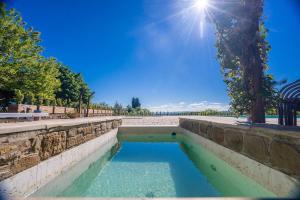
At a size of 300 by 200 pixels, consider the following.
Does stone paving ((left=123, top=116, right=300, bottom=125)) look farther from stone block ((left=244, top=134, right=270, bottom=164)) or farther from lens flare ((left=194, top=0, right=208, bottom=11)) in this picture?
lens flare ((left=194, top=0, right=208, bottom=11))

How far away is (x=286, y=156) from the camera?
2.33m

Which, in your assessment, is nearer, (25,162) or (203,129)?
(25,162)

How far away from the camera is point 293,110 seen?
3.65 meters

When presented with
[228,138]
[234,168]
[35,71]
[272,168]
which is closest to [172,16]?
[228,138]

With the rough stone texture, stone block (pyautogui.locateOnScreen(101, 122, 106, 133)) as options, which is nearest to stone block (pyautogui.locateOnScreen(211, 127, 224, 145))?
the rough stone texture

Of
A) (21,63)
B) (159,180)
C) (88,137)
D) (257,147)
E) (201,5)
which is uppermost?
(201,5)

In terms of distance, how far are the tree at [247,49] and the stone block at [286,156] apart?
337cm

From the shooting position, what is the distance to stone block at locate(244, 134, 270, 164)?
2.78 m

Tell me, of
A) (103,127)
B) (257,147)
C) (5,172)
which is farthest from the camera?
(103,127)

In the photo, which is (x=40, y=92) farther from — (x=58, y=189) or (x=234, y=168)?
(x=234, y=168)

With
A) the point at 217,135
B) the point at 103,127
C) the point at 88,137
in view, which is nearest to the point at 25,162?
the point at 88,137

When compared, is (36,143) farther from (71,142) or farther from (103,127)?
(103,127)

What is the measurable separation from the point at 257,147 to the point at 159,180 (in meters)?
2.19

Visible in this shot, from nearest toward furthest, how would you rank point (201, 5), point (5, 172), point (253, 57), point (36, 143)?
point (5, 172) → point (36, 143) → point (253, 57) → point (201, 5)
